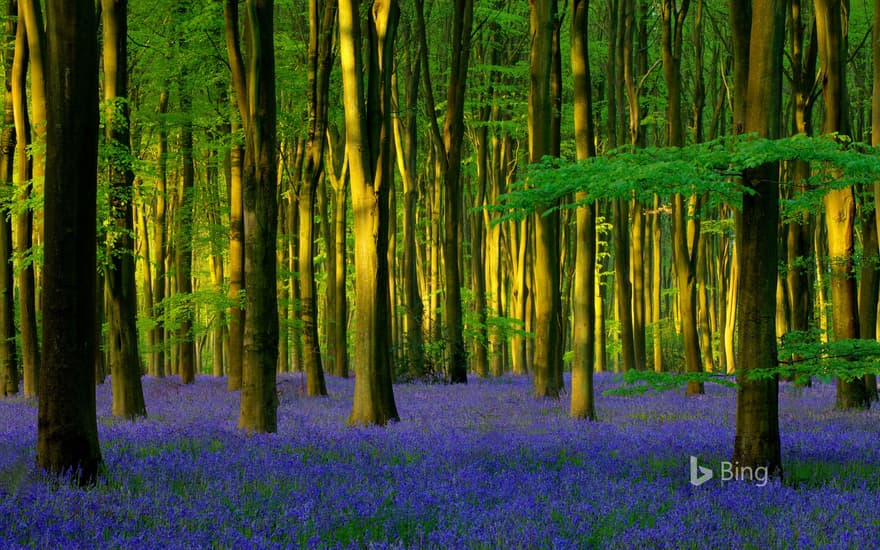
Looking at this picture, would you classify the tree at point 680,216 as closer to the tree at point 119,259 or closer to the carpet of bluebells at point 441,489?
the carpet of bluebells at point 441,489

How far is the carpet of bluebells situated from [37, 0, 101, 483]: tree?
1.46 ft

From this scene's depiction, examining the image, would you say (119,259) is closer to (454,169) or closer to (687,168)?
(687,168)

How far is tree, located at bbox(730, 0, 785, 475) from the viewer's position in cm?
831

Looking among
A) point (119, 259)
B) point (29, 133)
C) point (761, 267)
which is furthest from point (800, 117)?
point (29, 133)

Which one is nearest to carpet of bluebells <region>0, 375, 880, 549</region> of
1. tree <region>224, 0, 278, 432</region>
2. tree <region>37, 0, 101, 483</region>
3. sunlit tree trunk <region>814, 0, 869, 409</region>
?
tree <region>37, 0, 101, 483</region>

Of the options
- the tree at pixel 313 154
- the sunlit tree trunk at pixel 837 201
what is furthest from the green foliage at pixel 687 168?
the tree at pixel 313 154

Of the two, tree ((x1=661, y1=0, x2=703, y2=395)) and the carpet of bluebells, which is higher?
tree ((x1=661, y1=0, x2=703, y2=395))

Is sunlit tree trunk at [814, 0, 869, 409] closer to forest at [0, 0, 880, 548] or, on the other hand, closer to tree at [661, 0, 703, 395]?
forest at [0, 0, 880, 548]

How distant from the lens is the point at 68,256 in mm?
7832

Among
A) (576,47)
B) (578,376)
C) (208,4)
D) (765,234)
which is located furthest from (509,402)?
(208,4)

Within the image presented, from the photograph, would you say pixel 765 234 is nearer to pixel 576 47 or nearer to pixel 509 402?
pixel 576 47

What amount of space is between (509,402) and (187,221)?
16.6m

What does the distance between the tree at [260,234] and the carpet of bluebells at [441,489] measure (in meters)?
0.71

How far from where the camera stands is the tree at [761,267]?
831cm
